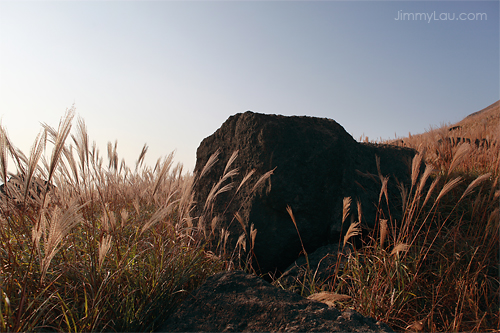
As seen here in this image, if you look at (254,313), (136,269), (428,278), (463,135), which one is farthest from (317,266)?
(463,135)

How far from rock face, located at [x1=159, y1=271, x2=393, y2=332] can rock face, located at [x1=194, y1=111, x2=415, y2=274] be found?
958 millimetres

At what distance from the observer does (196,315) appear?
1622 mm

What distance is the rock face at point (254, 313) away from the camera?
1.45m

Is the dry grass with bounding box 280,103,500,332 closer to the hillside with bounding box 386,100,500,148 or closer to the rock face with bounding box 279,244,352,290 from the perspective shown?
the rock face with bounding box 279,244,352,290

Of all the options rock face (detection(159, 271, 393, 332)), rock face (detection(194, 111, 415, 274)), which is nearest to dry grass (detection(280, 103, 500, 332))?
rock face (detection(159, 271, 393, 332))

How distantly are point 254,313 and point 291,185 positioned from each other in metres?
1.39

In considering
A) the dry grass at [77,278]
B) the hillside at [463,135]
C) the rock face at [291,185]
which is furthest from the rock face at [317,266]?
the hillside at [463,135]

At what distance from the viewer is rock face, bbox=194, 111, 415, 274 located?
108 inches

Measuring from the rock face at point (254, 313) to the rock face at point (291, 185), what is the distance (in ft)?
3.14

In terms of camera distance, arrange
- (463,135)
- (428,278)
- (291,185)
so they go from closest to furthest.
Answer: (428,278), (291,185), (463,135)

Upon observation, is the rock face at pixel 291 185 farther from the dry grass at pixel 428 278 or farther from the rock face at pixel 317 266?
the dry grass at pixel 428 278

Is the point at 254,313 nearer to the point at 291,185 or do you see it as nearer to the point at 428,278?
the point at 291,185

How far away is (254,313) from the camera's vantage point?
157cm

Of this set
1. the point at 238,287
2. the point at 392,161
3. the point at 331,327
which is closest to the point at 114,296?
the point at 238,287
